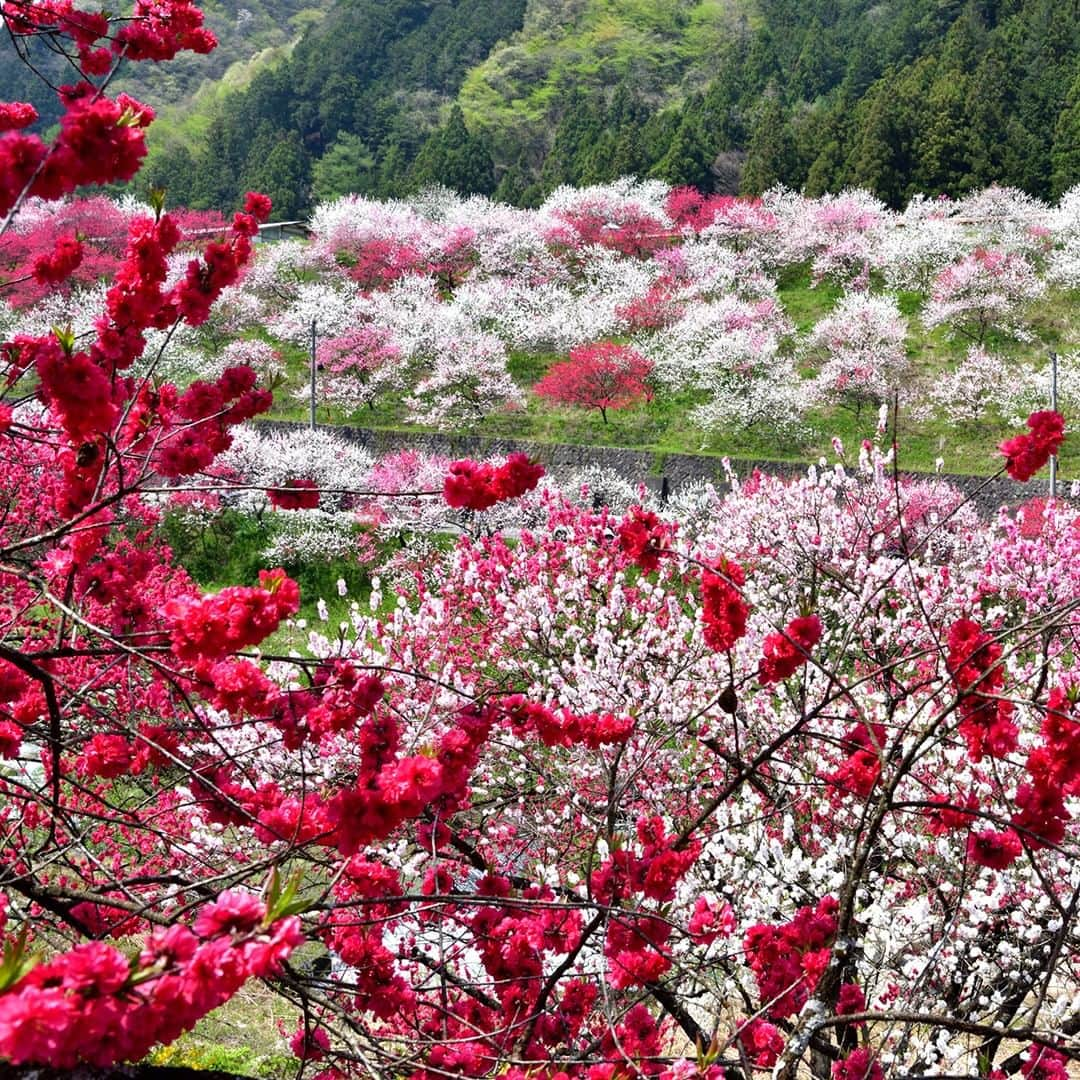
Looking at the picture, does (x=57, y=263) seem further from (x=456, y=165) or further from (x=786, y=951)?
(x=456, y=165)

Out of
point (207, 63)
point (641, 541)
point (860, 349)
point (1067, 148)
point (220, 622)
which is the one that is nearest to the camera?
point (220, 622)

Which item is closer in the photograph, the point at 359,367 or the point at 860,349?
the point at 860,349

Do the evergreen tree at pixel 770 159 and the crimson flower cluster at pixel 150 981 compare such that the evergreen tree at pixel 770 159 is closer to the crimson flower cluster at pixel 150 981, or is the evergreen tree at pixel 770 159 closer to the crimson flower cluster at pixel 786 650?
the crimson flower cluster at pixel 786 650

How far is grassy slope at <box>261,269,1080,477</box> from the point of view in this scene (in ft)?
67.4

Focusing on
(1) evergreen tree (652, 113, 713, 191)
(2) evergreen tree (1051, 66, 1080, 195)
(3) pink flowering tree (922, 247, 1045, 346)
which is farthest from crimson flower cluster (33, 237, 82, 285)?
(1) evergreen tree (652, 113, 713, 191)

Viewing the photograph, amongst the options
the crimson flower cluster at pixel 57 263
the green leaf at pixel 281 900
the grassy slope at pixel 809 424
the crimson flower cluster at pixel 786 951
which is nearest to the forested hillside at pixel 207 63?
the grassy slope at pixel 809 424

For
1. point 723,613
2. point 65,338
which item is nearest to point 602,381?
point 723,613

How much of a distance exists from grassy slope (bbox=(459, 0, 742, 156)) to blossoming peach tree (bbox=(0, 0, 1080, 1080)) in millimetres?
45952

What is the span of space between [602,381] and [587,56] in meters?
36.2

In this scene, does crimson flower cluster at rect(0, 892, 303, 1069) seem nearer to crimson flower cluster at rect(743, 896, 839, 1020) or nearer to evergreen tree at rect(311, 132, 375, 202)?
crimson flower cluster at rect(743, 896, 839, 1020)

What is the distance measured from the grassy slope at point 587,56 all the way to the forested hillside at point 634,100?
0.12 m

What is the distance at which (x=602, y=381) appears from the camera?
22984 mm

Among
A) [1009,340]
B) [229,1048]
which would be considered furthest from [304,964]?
[1009,340]

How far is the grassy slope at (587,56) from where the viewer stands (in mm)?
48938
